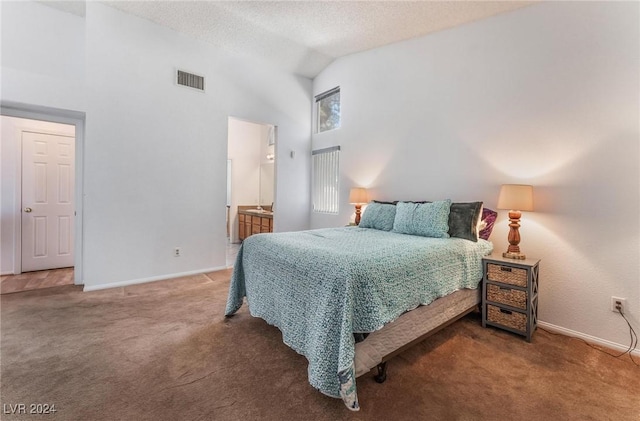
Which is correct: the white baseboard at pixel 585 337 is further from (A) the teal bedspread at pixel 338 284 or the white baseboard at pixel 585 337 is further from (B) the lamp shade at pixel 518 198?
(B) the lamp shade at pixel 518 198

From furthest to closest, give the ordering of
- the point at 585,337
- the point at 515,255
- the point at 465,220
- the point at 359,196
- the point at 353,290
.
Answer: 1. the point at 359,196
2. the point at 465,220
3. the point at 515,255
4. the point at 585,337
5. the point at 353,290

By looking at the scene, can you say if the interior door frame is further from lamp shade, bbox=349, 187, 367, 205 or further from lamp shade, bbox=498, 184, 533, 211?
lamp shade, bbox=498, 184, 533, 211

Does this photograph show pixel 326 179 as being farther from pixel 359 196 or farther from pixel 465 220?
pixel 465 220

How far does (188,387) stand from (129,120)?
122 inches

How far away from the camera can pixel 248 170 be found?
21.7ft

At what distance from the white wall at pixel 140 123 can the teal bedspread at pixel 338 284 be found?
172 centimetres

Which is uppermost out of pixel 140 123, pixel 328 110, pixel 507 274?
pixel 328 110

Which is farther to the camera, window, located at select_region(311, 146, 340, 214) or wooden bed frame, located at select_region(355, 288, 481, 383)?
window, located at select_region(311, 146, 340, 214)

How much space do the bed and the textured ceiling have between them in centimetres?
204

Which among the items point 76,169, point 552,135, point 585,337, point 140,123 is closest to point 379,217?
point 552,135

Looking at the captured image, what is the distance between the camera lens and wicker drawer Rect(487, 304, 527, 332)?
224 cm

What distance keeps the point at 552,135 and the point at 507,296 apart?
4.70 feet

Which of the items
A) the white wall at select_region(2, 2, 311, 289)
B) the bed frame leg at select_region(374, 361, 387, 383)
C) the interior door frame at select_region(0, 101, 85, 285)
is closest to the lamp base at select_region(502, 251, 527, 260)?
the bed frame leg at select_region(374, 361, 387, 383)

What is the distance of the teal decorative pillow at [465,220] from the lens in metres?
2.56
